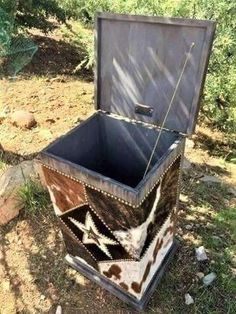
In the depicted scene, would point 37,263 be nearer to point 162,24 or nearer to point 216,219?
point 216,219

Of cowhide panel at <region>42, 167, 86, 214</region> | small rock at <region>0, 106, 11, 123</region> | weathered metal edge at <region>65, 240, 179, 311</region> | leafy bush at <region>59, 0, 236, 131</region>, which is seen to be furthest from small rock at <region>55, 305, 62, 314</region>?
leafy bush at <region>59, 0, 236, 131</region>

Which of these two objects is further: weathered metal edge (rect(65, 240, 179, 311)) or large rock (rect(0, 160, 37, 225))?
large rock (rect(0, 160, 37, 225))

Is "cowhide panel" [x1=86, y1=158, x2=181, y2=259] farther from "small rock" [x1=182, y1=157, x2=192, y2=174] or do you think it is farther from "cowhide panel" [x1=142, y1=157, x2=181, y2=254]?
"small rock" [x1=182, y1=157, x2=192, y2=174]

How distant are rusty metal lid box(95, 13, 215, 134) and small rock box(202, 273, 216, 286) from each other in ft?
3.84

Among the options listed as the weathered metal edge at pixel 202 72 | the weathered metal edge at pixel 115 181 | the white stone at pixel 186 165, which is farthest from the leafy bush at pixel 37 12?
the weathered metal edge at pixel 202 72

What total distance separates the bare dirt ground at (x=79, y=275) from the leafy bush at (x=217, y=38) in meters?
0.61

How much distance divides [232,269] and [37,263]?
1.51m

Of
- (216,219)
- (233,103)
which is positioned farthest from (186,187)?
(233,103)

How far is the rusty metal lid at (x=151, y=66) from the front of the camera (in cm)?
183

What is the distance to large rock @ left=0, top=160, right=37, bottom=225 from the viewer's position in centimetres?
293

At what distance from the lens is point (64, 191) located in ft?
6.75

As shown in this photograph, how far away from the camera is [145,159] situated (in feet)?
7.89

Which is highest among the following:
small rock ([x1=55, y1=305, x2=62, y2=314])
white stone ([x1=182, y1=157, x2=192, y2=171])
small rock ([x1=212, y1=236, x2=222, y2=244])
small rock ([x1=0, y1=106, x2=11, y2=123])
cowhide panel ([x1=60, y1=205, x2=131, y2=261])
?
cowhide panel ([x1=60, y1=205, x2=131, y2=261])

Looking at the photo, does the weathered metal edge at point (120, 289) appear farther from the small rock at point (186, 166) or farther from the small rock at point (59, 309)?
the small rock at point (186, 166)
